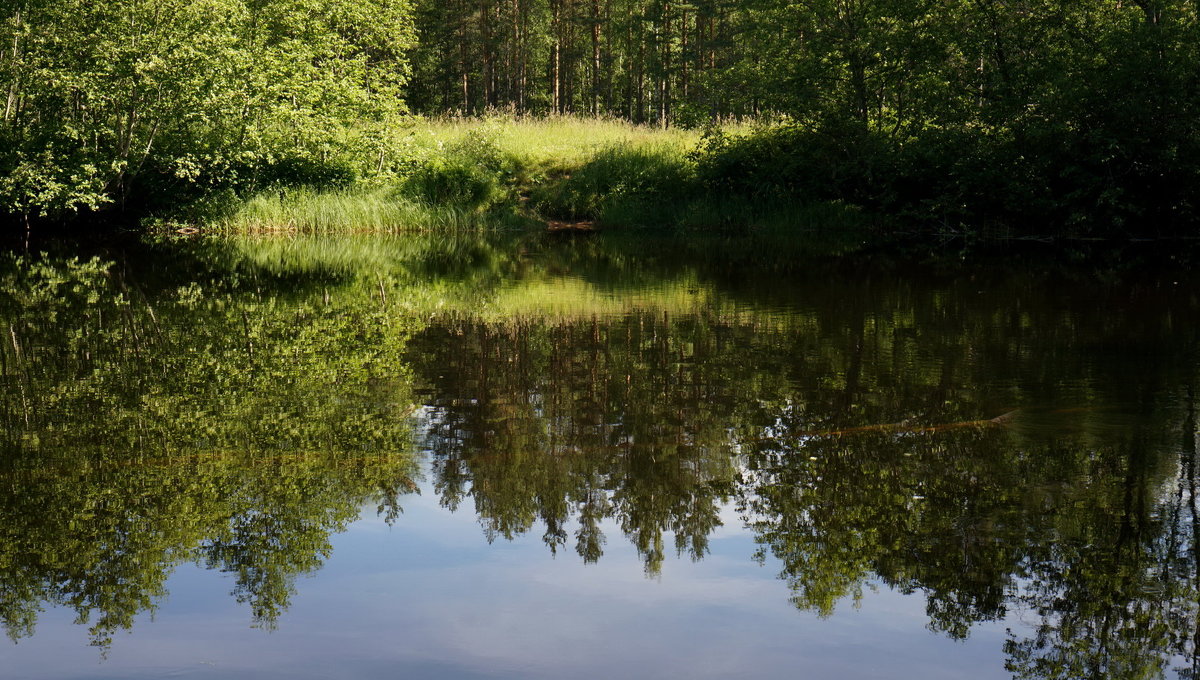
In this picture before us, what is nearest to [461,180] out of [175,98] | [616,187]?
[616,187]

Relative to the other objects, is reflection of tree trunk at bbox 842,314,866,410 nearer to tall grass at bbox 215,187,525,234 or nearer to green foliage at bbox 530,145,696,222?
tall grass at bbox 215,187,525,234

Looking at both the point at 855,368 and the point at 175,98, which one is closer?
the point at 855,368

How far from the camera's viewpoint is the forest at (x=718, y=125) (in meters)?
20.7

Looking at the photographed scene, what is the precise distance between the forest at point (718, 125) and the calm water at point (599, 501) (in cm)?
1254

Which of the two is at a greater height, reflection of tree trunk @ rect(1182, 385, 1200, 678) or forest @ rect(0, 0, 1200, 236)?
forest @ rect(0, 0, 1200, 236)

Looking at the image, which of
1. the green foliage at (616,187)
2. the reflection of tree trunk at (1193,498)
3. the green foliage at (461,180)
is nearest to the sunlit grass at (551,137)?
the green foliage at (461,180)

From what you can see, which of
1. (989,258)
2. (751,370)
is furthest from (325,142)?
(751,370)

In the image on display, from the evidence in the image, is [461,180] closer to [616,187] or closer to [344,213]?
[344,213]

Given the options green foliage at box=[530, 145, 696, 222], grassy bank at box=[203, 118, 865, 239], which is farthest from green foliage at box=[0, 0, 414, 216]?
green foliage at box=[530, 145, 696, 222]

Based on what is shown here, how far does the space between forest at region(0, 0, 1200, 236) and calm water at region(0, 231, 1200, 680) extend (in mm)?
12537

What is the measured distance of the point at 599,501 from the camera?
5.06m

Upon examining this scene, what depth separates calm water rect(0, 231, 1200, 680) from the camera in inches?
146

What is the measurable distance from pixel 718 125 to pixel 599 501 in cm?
2522

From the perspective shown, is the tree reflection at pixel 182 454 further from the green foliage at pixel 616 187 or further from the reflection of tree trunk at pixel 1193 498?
the green foliage at pixel 616 187
